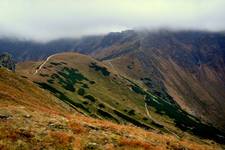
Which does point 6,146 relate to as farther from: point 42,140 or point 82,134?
point 82,134

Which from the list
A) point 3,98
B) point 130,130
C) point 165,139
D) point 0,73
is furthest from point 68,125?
point 0,73

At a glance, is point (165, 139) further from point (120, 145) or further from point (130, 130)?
point (120, 145)

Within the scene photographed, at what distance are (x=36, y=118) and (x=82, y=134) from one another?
4.74m

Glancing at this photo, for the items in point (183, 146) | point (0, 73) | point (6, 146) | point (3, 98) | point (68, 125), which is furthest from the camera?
point (0, 73)

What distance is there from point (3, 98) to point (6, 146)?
112ft

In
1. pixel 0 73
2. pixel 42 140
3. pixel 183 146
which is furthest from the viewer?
pixel 0 73

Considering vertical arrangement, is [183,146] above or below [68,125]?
below

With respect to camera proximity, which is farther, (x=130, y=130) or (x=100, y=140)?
(x=130, y=130)

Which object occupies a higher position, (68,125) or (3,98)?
(68,125)

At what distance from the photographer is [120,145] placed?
27.4 meters

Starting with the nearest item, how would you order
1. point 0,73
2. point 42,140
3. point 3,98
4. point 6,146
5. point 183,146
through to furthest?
point 6,146
point 42,140
point 183,146
point 3,98
point 0,73

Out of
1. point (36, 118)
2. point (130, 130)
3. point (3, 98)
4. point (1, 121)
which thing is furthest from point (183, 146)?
point (3, 98)

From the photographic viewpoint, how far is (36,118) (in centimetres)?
3114

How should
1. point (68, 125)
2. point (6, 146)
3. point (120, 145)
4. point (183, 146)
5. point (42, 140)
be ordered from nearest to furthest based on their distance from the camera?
point (6, 146) → point (42, 140) → point (120, 145) → point (68, 125) → point (183, 146)
